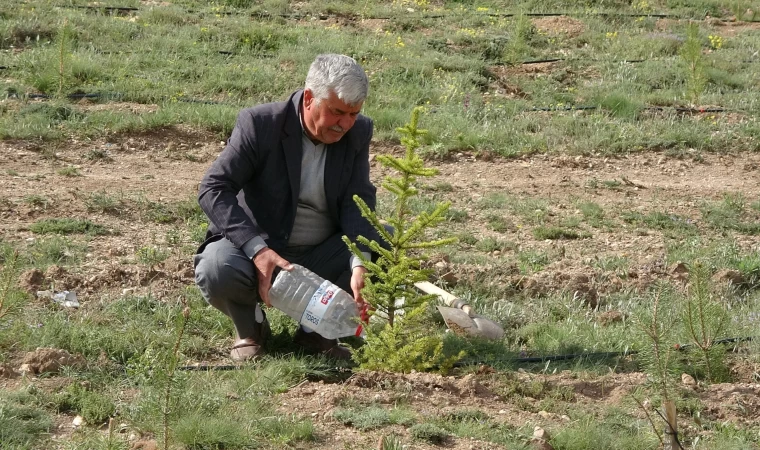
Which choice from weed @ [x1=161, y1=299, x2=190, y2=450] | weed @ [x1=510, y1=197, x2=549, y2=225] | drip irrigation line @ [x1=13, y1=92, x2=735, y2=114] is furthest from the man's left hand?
drip irrigation line @ [x1=13, y1=92, x2=735, y2=114]

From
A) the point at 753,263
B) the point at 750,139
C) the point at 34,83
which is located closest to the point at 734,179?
the point at 750,139

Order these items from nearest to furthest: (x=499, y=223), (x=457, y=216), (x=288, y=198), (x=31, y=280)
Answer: (x=288, y=198)
(x=31, y=280)
(x=499, y=223)
(x=457, y=216)

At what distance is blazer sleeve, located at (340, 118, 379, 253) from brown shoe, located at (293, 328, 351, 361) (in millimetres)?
520

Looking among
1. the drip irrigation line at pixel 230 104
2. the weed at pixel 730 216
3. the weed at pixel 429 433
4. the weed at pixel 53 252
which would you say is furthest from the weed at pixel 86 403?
the drip irrigation line at pixel 230 104

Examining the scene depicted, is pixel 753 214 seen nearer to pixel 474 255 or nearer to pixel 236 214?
pixel 474 255

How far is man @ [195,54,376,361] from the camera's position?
486 cm

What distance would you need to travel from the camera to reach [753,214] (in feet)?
27.0

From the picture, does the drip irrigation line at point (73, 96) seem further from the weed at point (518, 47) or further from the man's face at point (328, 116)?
the man's face at point (328, 116)

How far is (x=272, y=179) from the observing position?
512cm

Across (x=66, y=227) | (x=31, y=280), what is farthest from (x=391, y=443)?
(x=66, y=227)

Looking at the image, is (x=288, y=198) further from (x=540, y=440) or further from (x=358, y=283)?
(x=540, y=440)

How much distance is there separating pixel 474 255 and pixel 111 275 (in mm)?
2396

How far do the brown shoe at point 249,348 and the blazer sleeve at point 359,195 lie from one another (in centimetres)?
67

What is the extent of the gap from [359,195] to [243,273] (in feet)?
2.40
